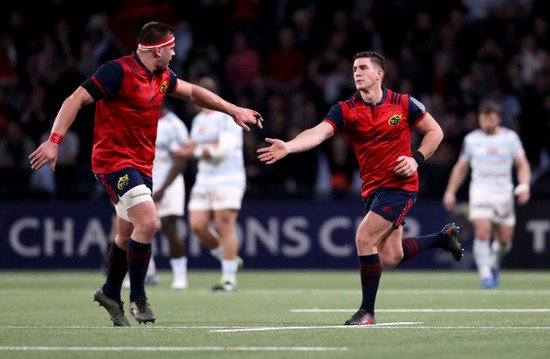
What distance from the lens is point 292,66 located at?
20.4 metres

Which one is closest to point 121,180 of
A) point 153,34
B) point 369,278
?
point 153,34

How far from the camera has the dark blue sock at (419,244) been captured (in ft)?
31.5

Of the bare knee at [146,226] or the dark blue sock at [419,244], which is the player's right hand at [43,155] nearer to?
the bare knee at [146,226]

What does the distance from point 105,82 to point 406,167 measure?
242 cm

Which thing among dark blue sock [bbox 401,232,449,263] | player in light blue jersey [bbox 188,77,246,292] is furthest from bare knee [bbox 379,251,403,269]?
player in light blue jersey [bbox 188,77,246,292]

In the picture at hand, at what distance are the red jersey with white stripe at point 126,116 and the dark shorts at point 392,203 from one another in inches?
74.4

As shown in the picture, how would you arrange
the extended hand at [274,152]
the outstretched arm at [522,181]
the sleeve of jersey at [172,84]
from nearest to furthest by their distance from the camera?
1. the extended hand at [274,152]
2. the sleeve of jersey at [172,84]
3. the outstretched arm at [522,181]

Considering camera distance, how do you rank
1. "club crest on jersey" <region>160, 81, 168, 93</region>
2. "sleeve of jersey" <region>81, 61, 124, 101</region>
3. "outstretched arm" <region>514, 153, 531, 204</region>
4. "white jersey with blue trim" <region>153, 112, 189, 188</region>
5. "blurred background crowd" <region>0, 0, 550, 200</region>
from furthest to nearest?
"blurred background crowd" <region>0, 0, 550, 200</region>, "white jersey with blue trim" <region>153, 112, 189, 188</region>, "outstretched arm" <region>514, 153, 531, 204</region>, "club crest on jersey" <region>160, 81, 168, 93</region>, "sleeve of jersey" <region>81, 61, 124, 101</region>

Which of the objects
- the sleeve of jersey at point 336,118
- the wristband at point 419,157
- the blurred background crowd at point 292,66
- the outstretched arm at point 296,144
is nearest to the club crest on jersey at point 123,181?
the outstretched arm at point 296,144

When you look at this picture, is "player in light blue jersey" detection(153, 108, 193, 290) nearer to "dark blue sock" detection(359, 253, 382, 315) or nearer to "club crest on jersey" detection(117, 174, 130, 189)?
"club crest on jersey" detection(117, 174, 130, 189)

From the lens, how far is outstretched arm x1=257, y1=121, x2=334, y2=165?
7.92 meters

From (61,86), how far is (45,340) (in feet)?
42.0

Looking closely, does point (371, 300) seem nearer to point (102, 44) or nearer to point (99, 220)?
point (99, 220)

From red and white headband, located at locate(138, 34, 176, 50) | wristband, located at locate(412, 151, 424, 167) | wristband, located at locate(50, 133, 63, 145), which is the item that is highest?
red and white headband, located at locate(138, 34, 176, 50)
